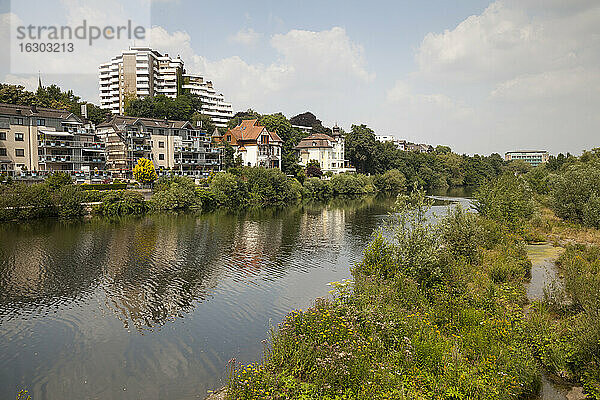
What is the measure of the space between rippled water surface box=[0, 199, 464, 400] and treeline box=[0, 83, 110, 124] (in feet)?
134

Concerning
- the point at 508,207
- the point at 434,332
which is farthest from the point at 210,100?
the point at 434,332

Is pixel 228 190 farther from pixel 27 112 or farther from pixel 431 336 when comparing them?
pixel 431 336

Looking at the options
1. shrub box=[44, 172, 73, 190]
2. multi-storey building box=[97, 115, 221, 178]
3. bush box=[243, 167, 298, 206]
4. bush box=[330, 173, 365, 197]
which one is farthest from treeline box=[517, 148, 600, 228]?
shrub box=[44, 172, 73, 190]

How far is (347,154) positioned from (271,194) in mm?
43719

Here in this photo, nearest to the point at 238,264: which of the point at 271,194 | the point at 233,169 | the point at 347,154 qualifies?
the point at 271,194

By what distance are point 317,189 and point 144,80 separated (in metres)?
59.3

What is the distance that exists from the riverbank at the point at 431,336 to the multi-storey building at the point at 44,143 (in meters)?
52.8

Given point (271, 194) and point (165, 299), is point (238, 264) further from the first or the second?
point (271, 194)

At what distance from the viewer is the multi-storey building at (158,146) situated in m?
68.9

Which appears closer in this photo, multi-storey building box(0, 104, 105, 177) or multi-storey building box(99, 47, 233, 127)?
multi-storey building box(0, 104, 105, 177)

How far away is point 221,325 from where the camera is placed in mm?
18438

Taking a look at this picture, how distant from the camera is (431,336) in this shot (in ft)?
44.1

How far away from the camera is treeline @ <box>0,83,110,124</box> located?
70.1m

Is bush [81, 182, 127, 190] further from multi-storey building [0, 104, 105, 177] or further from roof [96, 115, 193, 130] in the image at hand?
roof [96, 115, 193, 130]
